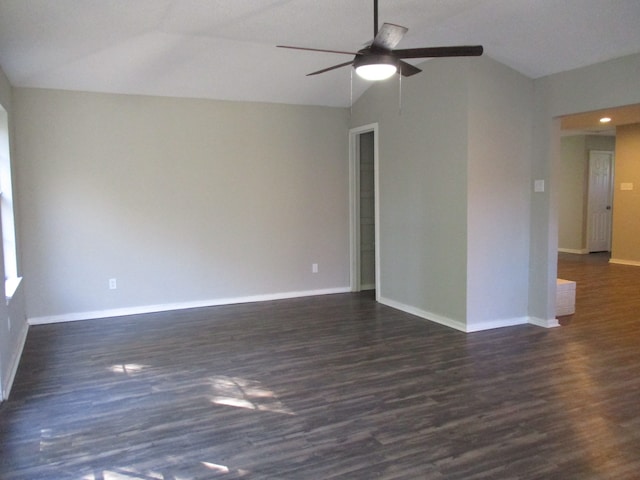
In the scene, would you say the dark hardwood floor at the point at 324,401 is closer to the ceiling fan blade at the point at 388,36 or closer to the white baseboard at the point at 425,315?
the white baseboard at the point at 425,315

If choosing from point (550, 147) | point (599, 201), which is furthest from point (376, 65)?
point (599, 201)

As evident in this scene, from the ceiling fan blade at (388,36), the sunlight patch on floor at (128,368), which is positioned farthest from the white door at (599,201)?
the sunlight patch on floor at (128,368)

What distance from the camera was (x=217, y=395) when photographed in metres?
3.28

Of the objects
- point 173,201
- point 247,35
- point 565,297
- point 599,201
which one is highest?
point 247,35

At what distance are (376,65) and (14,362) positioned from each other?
3439mm

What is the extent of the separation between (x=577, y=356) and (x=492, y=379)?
3.16 feet

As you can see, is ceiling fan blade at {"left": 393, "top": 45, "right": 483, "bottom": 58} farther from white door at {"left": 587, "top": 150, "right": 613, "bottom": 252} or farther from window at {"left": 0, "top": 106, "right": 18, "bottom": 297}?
white door at {"left": 587, "top": 150, "right": 613, "bottom": 252}

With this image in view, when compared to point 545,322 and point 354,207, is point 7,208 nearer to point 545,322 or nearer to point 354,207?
point 354,207

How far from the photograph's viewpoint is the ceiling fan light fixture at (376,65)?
2.94 meters

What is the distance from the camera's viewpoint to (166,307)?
5680mm

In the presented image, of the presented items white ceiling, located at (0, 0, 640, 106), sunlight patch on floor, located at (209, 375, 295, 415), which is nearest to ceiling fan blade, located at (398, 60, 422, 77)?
white ceiling, located at (0, 0, 640, 106)

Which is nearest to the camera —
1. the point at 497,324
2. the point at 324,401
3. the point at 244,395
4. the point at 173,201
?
the point at 324,401

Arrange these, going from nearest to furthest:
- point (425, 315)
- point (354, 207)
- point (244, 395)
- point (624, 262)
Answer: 1. point (244, 395)
2. point (425, 315)
3. point (354, 207)
4. point (624, 262)

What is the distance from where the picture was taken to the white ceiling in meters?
3.53
